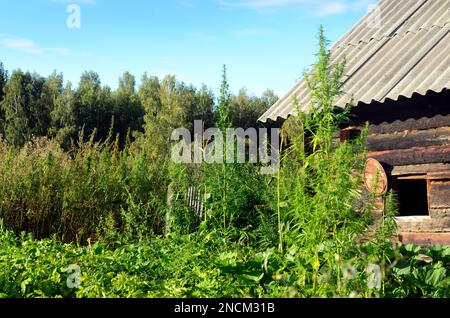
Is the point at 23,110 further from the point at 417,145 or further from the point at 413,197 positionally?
the point at 417,145

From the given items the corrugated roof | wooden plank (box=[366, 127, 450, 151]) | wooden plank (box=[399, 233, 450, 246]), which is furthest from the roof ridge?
wooden plank (box=[399, 233, 450, 246])

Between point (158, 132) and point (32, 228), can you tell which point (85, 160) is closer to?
point (32, 228)

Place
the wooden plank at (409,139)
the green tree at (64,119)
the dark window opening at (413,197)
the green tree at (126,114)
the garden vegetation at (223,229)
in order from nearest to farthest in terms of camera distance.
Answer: the garden vegetation at (223,229), the wooden plank at (409,139), the dark window opening at (413,197), the green tree at (64,119), the green tree at (126,114)

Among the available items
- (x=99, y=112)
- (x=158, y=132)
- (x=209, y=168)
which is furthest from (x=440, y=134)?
(x=99, y=112)

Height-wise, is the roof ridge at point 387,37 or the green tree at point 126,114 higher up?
the green tree at point 126,114

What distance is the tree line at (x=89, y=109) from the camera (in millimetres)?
28952

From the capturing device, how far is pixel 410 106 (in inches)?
302

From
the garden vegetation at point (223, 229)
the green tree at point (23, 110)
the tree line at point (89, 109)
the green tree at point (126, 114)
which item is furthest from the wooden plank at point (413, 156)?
the green tree at point (126, 114)

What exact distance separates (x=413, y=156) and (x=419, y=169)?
0.64 ft

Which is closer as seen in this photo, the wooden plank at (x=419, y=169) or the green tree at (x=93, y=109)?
the wooden plank at (x=419, y=169)

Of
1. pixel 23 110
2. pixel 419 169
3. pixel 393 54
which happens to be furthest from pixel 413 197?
pixel 23 110

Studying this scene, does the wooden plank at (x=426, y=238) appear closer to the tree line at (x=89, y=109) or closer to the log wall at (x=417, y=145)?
the log wall at (x=417, y=145)

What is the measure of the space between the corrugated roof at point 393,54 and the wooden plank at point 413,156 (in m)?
0.87

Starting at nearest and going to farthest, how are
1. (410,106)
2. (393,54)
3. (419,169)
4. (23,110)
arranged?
(419,169)
(410,106)
(393,54)
(23,110)
